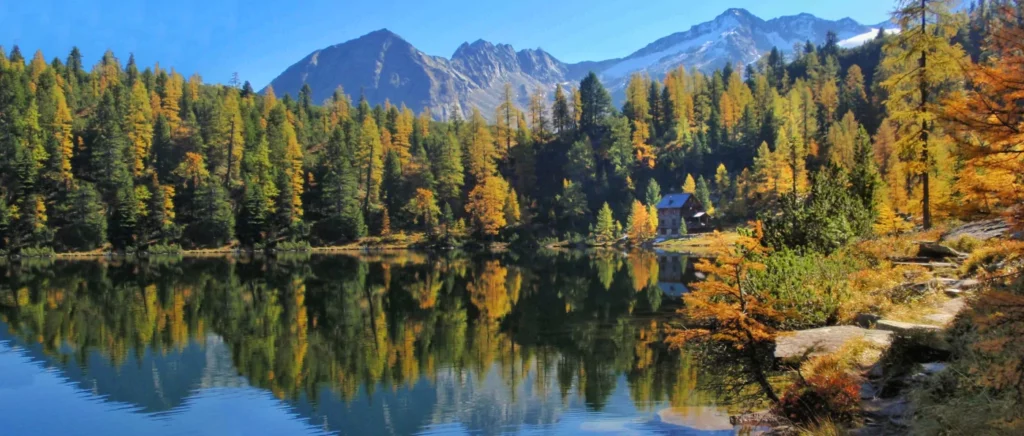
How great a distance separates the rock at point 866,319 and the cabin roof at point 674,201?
92982mm

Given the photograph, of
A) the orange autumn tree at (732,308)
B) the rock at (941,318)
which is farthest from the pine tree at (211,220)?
the rock at (941,318)

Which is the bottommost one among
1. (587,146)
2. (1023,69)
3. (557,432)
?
(557,432)

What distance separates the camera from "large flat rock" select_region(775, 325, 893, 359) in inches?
519

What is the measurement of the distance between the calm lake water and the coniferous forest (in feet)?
148

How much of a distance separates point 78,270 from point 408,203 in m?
56.7

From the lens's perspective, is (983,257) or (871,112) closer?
(983,257)

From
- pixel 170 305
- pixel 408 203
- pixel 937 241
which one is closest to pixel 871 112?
pixel 408 203

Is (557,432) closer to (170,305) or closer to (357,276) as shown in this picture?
(170,305)

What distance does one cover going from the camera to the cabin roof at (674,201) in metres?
108

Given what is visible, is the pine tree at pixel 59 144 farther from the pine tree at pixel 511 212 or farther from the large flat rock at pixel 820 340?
the large flat rock at pixel 820 340

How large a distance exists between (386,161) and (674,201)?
53.4 m

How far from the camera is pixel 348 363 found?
74.3ft

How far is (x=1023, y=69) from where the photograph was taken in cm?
701

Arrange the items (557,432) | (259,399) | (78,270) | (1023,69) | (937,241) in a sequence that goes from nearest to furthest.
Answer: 1. (1023,69)
2. (557,432)
3. (259,399)
4. (937,241)
5. (78,270)
